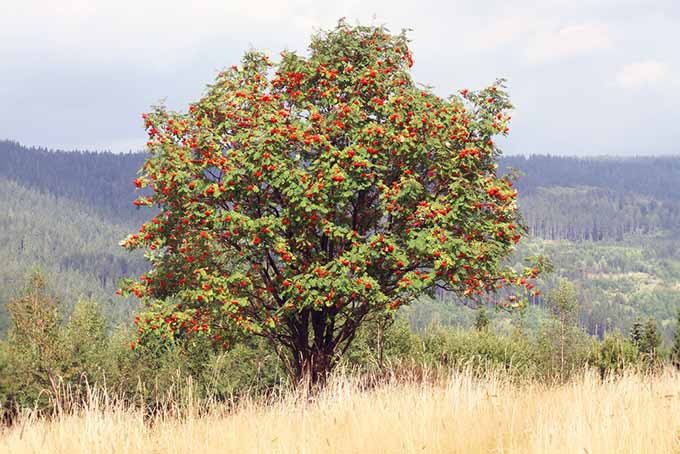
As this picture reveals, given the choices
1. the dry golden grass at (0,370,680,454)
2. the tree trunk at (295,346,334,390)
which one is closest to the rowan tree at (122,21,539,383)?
the tree trunk at (295,346,334,390)

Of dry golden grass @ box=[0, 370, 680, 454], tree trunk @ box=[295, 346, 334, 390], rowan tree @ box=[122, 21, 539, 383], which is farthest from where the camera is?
tree trunk @ box=[295, 346, 334, 390]

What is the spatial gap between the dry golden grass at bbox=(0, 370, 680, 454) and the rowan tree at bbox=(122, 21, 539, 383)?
21.0 feet

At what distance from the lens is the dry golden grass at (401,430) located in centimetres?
717

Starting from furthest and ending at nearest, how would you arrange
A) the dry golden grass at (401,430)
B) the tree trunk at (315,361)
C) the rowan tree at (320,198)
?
the tree trunk at (315,361), the rowan tree at (320,198), the dry golden grass at (401,430)

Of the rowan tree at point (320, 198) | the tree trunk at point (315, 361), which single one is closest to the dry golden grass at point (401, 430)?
the rowan tree at point (320, 198)

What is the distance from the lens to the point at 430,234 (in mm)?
15789

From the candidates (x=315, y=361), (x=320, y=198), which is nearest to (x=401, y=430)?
(x=320, y=198)

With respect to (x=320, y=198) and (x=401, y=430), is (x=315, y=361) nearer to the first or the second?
(x=320, y=198)

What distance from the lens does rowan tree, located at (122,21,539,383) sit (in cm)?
1614

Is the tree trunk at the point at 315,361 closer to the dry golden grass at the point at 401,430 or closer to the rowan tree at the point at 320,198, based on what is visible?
the rowan tree at the point at 320,198

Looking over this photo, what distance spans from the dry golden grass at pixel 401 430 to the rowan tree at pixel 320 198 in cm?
640

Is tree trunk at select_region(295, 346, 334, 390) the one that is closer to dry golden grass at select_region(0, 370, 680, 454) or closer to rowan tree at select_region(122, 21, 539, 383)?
rowan tree at select_region(122, 21, 539, 383)

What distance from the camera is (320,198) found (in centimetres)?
1573

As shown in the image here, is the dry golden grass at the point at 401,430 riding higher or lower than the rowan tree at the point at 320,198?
lower
